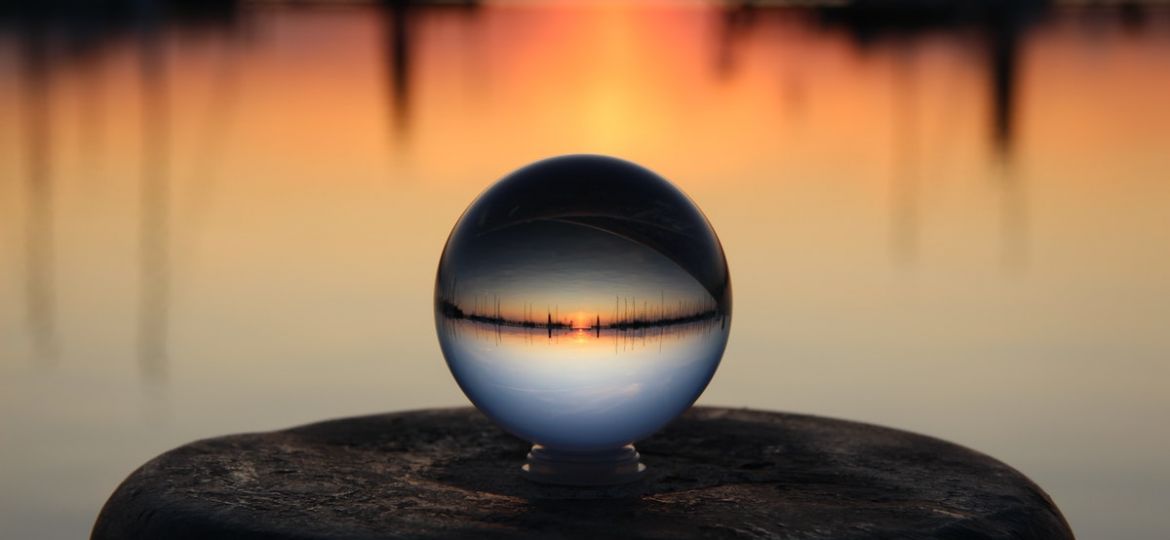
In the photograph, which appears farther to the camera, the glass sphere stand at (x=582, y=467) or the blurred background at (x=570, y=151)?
the blurred background at (x=570, y=151)

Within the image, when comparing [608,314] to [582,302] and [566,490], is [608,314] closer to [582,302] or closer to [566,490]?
[582,302]

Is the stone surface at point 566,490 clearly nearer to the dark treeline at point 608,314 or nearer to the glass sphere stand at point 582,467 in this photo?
the glass sphere stand at point 582,467

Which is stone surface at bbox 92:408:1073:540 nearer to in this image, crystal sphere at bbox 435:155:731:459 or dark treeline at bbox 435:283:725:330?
crystal sphere at bbox 435:155:731:459

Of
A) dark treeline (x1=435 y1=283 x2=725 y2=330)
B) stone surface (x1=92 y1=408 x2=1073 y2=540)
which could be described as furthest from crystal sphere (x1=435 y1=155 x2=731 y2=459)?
stone surface (x1=92 y1=408 x2=1073 y2=540)

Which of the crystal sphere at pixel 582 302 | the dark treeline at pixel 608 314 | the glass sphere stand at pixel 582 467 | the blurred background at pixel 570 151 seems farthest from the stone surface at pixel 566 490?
the blurred background at pixel 570 151

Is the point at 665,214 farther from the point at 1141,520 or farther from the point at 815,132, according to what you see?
the point at 815,132
